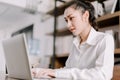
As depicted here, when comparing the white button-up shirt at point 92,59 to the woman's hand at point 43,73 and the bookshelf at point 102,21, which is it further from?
the bookshelf at point 102,21

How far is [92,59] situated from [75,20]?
0.34m

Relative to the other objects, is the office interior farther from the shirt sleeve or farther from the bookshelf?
the shirt sleeve

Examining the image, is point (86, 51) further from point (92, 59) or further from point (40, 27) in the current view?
point (40, 27)

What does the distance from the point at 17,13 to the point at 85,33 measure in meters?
1.99

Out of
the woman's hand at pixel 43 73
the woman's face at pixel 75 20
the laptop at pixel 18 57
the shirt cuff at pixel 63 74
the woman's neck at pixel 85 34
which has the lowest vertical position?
the shirt cuff at pixel 63 74

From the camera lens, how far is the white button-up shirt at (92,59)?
3.96 feet

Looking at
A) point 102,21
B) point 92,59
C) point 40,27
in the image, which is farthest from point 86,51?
point 40,27

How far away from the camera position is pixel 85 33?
158 cm

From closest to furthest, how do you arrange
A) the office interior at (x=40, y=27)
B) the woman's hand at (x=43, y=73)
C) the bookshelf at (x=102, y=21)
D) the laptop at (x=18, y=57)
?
the laptop at (x=18, y=57) → the woman's hand at (x=43, y=73) → the bookshelf at (x=102, y=21) → the office interior at (x=40, y=27)

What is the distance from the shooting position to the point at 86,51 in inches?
59.4

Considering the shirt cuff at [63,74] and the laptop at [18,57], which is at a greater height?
the laptop at [18,57]

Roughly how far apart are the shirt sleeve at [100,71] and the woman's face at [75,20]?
291 millimetres

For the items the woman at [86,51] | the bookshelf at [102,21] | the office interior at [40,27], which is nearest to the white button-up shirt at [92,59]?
the woman at [86,51]

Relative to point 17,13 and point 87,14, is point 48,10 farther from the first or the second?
point 87,14
